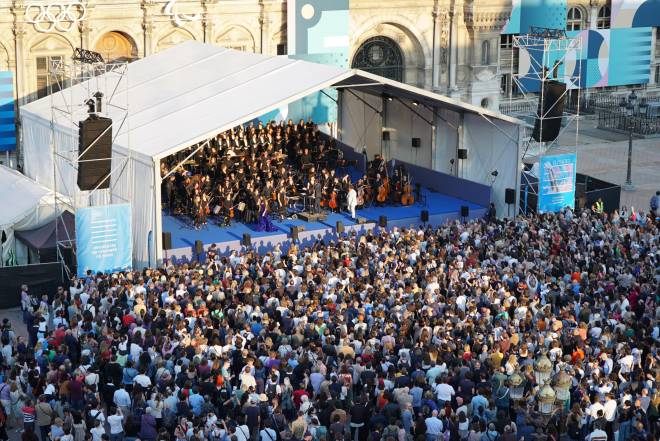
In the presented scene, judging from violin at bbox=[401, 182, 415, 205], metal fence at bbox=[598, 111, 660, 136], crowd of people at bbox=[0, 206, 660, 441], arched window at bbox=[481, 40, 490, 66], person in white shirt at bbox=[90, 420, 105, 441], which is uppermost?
arched window at bbox=[481, 40, 490, 66]

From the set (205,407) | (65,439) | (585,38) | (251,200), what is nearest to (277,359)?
(205,407)

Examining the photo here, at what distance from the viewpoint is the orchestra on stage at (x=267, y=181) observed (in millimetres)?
37812

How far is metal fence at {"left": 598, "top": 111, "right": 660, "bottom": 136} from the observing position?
5703 cm

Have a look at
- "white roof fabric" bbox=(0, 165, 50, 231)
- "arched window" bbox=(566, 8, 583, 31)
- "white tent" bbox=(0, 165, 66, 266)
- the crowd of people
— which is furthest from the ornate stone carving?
"arched window" bbox=(566, 8, 583, 31)

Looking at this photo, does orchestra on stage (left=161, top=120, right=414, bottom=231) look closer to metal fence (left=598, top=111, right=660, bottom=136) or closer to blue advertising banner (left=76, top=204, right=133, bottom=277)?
blue advertising banner (left=76, top=204, right=133, bottom=277)

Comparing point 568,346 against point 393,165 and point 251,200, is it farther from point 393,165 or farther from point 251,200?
point 393,165

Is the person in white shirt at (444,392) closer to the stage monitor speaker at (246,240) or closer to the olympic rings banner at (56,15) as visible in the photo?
the stage monitor speaker at (246,240)

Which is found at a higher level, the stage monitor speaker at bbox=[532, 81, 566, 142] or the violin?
the stage monitor speaker at bbox=[532, 81, 566, 142]

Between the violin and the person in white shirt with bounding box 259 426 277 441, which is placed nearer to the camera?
the person in white shirt with bounding box 259 426 277 441

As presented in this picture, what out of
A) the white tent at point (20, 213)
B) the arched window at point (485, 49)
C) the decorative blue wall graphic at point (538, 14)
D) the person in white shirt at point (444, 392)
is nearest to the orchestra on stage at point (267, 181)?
the white tent at point (20, 213)

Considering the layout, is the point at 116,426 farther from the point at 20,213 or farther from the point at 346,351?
the point at 20,213

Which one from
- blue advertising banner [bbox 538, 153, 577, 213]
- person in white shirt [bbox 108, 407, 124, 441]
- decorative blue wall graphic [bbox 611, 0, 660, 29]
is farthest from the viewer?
decorative blue wall graphic [bbox 611, 0, 660, 29]

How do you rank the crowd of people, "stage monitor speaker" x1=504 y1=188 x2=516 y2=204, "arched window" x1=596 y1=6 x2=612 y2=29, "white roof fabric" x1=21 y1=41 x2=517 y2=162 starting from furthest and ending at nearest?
"arched window" x1=596 y1=6 x2=612 y2=29 < "stage monitor speaker" x1=504 y1=188 x2=516 y2=204 < "white roof fabric" x1=21 y1=41 x2=517 y2=162 < the crowd of people

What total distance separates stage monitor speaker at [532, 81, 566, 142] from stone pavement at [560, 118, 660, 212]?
18.7 feet
